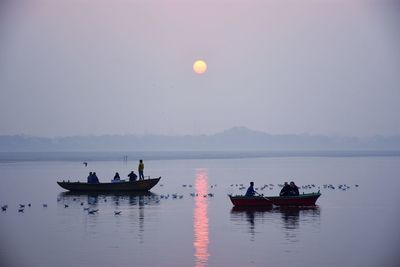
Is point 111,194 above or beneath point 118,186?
beneath

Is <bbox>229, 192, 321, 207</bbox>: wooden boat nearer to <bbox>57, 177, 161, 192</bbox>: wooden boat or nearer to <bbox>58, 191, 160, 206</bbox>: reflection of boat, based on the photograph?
<bbox>58, 191, 160, 206</bbox>: reflection of boat

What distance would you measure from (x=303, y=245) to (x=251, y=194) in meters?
16.3

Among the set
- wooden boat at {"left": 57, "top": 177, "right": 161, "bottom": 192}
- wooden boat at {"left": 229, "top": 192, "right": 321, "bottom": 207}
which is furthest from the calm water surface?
wooden boat at {"left": 57, "top": 177, "right": 161, "bottom": 192}

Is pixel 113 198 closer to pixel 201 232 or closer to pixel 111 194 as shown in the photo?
pixel 111 194

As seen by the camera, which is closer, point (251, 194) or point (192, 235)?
point (192, 235)

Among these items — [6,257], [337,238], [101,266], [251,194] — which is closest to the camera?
[101,266]

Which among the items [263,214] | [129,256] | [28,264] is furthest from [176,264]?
[263,214]

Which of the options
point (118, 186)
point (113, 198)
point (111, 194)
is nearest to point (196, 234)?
point (113, 198)

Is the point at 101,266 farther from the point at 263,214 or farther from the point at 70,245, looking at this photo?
the point at 263,214

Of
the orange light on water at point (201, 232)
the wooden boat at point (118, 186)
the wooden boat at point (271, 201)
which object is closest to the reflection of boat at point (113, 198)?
the wooden boat at point (118, 186)

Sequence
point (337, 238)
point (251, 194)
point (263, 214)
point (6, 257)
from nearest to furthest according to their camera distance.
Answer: point (6, 257) → point (337, 238) → point (263, 214) → point (251, 194)

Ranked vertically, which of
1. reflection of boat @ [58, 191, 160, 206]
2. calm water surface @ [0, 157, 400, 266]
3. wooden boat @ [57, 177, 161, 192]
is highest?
wooden boat @ [57, 177, 161, 192]

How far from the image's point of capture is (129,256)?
92.1 feet

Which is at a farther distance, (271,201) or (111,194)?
(111,194)
